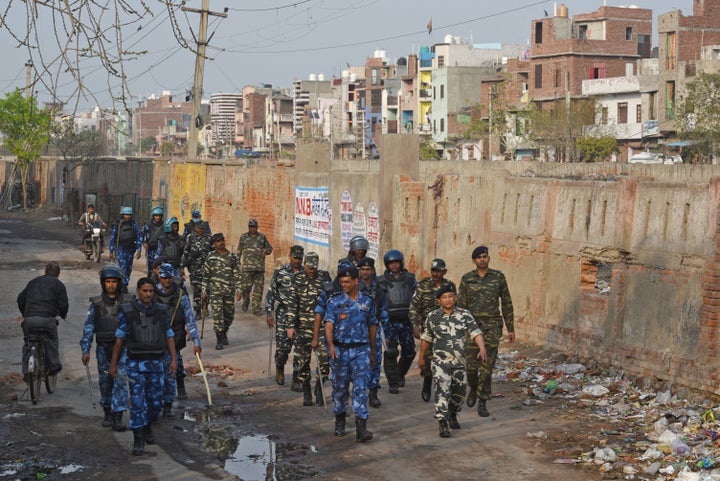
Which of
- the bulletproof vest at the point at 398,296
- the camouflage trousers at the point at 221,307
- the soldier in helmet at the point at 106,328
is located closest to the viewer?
the soldier in helmet at the point at 106,328

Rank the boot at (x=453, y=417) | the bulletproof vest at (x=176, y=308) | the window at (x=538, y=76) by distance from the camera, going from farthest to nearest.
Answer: the window at (x=538, y=76)
the bulletproof vest at (x=176, y=308)
the boot at (x=453, y=417)

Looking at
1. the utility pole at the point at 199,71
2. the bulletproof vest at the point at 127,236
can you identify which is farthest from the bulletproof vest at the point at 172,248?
the utility pole at the point at 199,71

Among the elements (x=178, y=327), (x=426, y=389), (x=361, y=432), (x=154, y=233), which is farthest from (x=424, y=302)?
(x=154, y=233)

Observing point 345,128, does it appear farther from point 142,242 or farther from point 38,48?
point 38,48

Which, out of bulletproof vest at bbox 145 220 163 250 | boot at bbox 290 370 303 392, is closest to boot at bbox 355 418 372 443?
boot at bbox 290 370 303 392

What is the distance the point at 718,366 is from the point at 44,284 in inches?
300

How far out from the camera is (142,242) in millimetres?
22203

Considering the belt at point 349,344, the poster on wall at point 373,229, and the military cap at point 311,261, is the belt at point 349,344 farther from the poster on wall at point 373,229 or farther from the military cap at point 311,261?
the poster on wall at point 373,229

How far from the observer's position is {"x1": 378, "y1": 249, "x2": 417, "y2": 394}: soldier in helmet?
44.3 feet

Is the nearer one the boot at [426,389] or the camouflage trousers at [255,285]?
the boot at [426,389]

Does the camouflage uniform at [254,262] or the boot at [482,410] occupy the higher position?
the camouflage uniform at [254,262]

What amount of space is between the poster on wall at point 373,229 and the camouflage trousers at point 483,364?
9.67m

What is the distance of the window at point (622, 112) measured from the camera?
→ 79.0 metres

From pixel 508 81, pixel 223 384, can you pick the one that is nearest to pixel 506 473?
pixel 223 384
